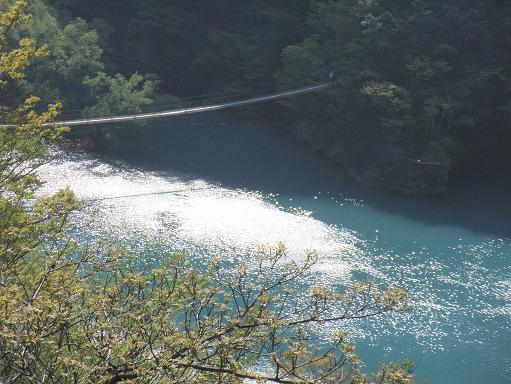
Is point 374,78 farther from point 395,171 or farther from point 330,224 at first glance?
point 330,224

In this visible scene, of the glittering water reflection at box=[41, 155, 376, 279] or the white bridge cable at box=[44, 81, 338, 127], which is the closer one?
the glittering water reflection at box=[41, 155, 376, 279]

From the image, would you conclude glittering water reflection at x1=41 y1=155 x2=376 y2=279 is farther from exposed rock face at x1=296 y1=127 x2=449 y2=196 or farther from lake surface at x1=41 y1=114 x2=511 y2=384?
exposed rock face at x1=296 y1=127 x2=449 y2=196

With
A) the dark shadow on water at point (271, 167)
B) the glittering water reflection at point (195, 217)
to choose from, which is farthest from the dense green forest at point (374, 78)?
the glittering water reflection at point (195, 217)

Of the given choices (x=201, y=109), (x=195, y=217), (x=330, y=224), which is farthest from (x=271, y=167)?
(x=195, y=217)

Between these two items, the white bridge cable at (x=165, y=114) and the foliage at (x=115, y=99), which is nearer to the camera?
the white bridge cable at (x=165, y=114)

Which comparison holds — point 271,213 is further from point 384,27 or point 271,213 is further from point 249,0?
point 249,0

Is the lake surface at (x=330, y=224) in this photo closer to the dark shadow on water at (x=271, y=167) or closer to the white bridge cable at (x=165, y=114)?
the dark shadow on water at (x=271, y=167)

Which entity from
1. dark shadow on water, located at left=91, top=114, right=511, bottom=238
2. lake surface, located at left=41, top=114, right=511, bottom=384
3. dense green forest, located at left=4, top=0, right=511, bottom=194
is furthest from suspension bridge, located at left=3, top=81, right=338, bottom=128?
lake surface, located at left=41, top=114, right=511, bottom=384
